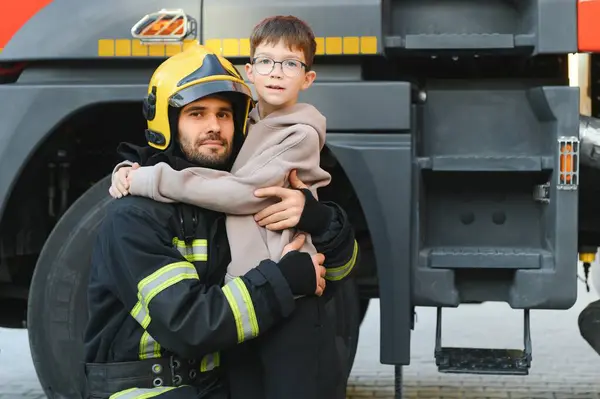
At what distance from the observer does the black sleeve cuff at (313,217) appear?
2588 mm

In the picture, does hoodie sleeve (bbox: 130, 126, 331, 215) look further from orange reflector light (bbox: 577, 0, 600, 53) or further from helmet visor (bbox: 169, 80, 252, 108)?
orange reflector light (bbox: 577, 0, 600, 53)

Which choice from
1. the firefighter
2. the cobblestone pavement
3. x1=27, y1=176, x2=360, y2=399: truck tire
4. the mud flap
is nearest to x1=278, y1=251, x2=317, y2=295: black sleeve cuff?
→ the firefighter

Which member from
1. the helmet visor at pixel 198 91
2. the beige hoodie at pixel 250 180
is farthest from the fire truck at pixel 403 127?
the helmet visor at pixel 198 91

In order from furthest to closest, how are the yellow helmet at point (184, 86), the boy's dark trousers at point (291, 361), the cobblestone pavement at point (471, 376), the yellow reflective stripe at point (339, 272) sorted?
the cobblestone pavement at point (471, 376)
the yellow reflective stripe at point (339, 272)
the yellow helmet at point (184, 86)
the boy's dark trousers at point (291, 361)

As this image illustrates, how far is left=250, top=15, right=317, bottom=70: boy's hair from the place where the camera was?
8.67ft

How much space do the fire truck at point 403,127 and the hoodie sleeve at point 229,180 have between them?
0.82m

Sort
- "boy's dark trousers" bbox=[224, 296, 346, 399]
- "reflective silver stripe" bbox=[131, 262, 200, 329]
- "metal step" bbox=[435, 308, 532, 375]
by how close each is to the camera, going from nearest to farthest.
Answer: "reflective silver stripe" bbox=[131, 262, 200, 329] < "boy's dark trousers" bbox=[224, 296, 346, 399] < "metal step" bbox=[435, 308, 532, 375]

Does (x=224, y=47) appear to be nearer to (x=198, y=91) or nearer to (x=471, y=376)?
(x=198, y=91)

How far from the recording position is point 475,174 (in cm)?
359

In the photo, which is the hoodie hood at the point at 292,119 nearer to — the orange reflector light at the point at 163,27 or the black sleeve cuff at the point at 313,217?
the black sleeve cuff at the point at 313,217

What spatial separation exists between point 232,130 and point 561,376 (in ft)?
11.8

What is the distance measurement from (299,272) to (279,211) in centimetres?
18

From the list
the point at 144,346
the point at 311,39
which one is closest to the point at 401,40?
the point at 311,39

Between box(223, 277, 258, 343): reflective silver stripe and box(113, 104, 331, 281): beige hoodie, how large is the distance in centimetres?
11
